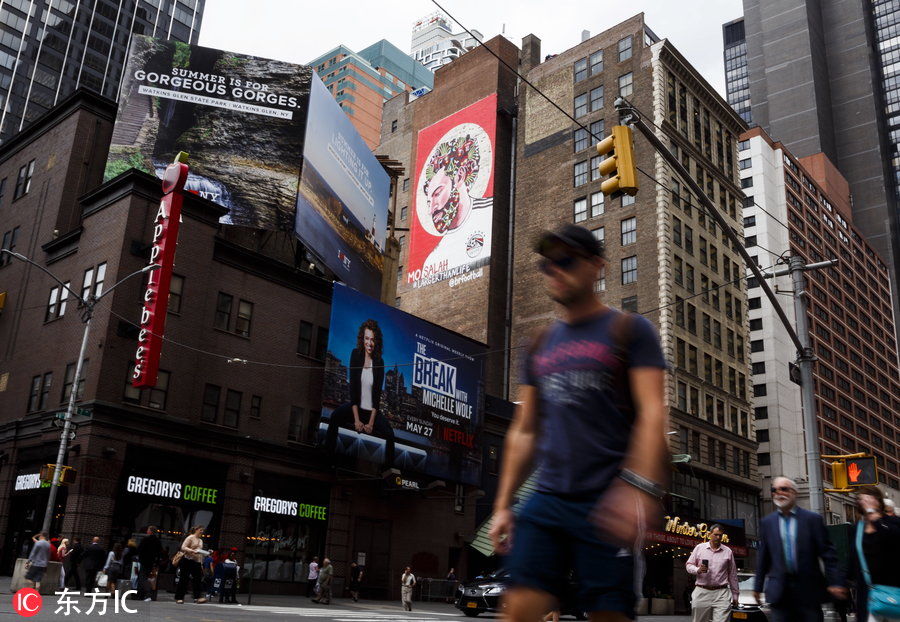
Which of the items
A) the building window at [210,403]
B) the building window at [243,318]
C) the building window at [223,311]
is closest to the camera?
the building window at [210,403]

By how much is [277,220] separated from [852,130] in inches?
5547

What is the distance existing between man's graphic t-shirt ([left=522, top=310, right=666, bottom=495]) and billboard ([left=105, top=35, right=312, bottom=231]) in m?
34.5

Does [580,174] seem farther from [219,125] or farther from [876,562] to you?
[876,562]

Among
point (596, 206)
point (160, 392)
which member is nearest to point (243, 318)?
point (160, 392)

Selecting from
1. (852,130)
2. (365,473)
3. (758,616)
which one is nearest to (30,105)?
(365,473)

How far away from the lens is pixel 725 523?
55.4 meters

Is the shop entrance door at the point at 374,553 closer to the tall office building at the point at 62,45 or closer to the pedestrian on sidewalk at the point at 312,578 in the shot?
the pedestrian on sidewalk at the point at 312,578

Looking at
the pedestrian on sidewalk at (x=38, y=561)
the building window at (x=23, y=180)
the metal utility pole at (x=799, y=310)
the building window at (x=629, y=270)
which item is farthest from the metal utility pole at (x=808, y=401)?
the building window at (x=629, y=270)

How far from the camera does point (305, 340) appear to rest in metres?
35.3

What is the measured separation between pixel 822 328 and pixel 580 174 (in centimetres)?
4346

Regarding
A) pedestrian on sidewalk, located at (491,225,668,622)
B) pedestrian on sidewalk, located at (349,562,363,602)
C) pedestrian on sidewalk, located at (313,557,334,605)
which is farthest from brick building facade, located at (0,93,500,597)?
pedestrian on sidewalk, located at (491,225,668,622)

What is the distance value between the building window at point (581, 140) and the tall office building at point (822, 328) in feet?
66.3

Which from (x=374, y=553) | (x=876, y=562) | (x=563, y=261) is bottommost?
(x=876, y=562)

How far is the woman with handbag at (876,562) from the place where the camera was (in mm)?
7500
